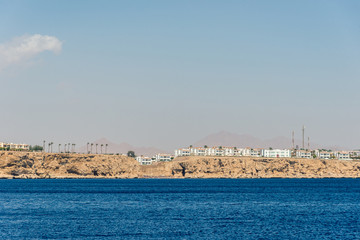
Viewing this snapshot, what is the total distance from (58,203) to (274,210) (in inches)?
A: 1592

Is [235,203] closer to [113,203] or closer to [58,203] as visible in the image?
[113,203]

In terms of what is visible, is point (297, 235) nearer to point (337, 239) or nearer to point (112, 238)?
point (337, 239)

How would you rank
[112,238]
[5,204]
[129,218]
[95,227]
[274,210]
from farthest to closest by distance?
[5,204], [274,210], [129,218], [95,227], [112,238]

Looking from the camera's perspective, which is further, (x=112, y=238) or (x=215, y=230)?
(x=215, y=230)

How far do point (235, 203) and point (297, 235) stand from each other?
38.6 meters

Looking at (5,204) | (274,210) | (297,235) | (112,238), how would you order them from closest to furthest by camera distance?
(112,238) < (297,235) < (274,210) < (5,204)

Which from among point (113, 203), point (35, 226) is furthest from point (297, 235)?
point (113, 203)

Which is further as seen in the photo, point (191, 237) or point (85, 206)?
point (85, 206)

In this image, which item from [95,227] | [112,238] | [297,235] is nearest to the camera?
[112,238]

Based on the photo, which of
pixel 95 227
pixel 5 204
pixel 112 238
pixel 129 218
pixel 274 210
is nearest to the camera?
pixel 112 238

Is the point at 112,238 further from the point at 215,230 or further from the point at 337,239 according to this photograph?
the point at 337,239

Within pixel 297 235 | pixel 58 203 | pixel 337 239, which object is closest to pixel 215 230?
pixel 297 235

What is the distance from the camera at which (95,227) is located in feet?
201

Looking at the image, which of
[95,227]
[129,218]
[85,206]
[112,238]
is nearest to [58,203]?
[85,206]
